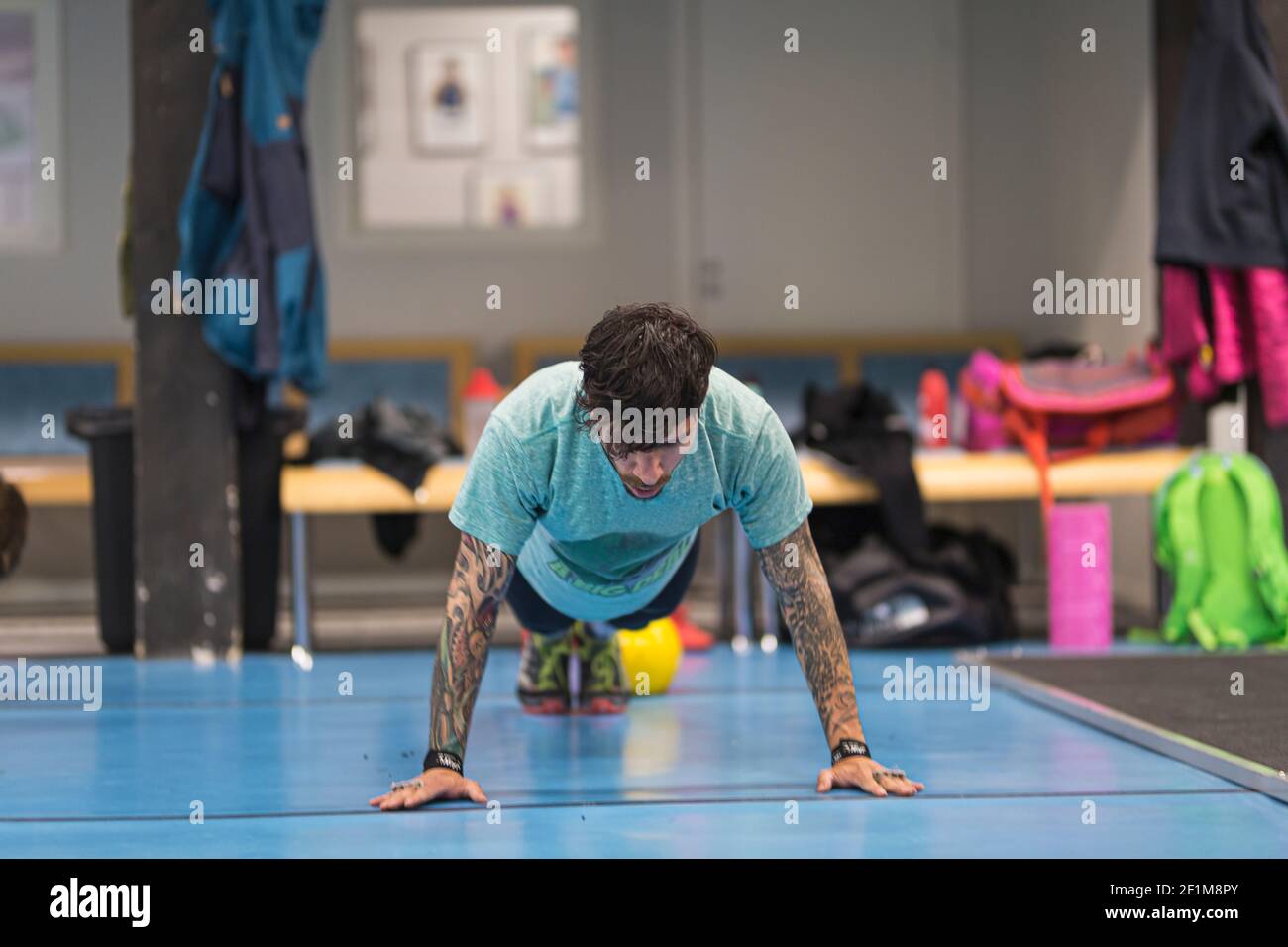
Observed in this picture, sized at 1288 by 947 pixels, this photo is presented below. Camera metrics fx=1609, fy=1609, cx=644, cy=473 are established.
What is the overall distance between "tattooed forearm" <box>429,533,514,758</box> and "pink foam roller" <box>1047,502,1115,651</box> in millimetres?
2969

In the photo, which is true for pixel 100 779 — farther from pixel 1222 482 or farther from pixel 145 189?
pixel 1222 482

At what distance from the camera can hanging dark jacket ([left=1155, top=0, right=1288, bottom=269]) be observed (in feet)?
17.8

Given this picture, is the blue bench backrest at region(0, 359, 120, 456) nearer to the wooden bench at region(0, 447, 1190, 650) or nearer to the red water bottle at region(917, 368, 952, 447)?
the wooden bench at region(0, 447, 1190, 650)

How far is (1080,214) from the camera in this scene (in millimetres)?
7320

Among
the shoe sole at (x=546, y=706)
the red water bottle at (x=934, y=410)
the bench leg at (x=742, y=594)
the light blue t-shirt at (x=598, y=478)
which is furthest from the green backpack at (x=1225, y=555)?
the light blue t-shirt at (x=598, y=478)

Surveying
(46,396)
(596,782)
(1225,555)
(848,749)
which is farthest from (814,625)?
(46,396)

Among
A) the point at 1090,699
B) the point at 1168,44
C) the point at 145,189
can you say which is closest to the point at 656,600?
the point at 1090,699

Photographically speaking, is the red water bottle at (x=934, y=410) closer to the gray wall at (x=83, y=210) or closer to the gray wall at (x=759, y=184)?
the gray wall at (x=759, y=184)

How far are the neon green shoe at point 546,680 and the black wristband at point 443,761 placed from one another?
1.19 m

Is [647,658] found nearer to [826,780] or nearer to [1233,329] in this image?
[826,780]

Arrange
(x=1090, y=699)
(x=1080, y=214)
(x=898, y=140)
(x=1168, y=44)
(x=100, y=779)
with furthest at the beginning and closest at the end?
(x=898, y=140) → (x=1080, y=214) → (x=1168, y=44) → (x=1090, y=699) → (x=100, y=779)

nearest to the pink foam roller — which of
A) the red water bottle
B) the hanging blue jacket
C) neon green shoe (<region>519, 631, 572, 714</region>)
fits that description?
the red water bottle

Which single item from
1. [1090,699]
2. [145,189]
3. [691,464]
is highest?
[145,189]

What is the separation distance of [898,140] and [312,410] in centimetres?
311
